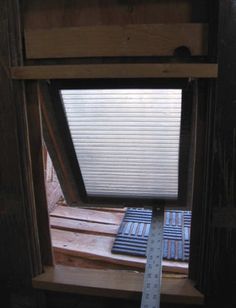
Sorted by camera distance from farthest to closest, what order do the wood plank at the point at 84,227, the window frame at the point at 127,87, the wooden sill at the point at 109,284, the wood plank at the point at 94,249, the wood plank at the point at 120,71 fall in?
the wood plank at the point at 84,227 < the wood plank at the point at 94,249 < the wooden sill at the point at 109,284 < the window frame at the point at 127,87 < the wood plank at the point at 120,71

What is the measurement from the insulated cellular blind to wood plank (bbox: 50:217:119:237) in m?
0.45

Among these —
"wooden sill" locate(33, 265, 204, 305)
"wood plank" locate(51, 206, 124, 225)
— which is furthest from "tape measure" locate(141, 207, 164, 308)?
"wood plank" locate(51, 206, 124, 225)

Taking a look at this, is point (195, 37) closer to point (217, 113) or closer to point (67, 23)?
point (217, 113)

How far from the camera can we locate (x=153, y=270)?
39.7 inches

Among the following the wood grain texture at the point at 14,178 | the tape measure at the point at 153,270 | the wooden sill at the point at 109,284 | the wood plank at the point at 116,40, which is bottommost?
the wooden sill at the point at 109,284

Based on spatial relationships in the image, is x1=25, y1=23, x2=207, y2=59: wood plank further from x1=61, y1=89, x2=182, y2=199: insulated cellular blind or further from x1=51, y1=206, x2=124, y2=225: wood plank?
x1=51, y1=206, x2=124, y2=225: wood plank

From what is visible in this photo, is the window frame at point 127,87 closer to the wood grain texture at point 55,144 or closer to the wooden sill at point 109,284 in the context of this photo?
the wood grain texture at point 55,144

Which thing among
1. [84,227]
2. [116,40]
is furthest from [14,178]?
[84,227]

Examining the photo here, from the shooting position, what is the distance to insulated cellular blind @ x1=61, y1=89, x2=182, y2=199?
1030 mm

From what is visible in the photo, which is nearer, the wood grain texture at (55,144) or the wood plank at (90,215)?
the wood grain texture at (55,144)

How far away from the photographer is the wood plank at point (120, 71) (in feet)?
2.68

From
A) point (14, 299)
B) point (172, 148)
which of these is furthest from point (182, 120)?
point (14, 299)

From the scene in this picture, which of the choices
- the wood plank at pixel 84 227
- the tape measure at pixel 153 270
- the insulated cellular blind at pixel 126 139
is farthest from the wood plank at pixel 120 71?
the wood plank at pixel 84 227

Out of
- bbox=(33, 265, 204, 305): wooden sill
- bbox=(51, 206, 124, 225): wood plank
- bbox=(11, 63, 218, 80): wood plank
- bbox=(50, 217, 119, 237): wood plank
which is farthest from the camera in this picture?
bbox=(51, 206, 124, 225): wood plank
